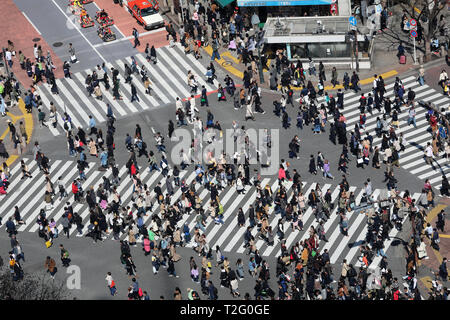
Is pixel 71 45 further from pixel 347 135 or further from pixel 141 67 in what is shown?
pixel 347 135

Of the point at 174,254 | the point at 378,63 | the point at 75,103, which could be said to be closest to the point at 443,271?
the point at 174,254

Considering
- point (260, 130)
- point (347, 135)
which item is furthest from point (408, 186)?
point (260, 130)

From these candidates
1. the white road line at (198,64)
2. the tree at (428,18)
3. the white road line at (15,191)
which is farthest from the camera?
the white road line at (198,64)

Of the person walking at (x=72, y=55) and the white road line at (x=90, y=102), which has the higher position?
the person walking at (x=72, y=55)

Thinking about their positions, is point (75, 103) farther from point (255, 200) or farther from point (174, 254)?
point (174, 254)

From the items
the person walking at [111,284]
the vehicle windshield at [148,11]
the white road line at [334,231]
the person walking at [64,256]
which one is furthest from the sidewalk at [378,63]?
the person walking at [111,284]

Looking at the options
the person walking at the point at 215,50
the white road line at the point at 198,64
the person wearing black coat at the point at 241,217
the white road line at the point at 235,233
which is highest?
the person walking at the point at 215,50

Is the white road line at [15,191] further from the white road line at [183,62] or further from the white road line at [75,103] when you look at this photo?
the white road line at [183,62]
